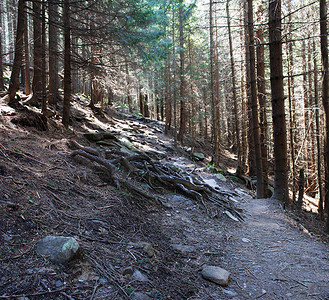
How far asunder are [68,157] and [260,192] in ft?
25.1

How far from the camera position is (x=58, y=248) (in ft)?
8.20

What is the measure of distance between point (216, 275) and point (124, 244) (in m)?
1.32

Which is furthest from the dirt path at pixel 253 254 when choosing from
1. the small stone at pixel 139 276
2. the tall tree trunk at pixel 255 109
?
the tall tree trunk at pixel 255 109

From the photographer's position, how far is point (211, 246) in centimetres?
414

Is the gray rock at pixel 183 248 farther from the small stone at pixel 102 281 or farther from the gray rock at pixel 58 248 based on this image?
the gray rock at pixel 58 248

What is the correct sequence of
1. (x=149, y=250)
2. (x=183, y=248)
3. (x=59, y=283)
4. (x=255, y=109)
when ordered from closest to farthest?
(x=59, y=283), (x=149, y=250), (x=183, y=248), (x=255, y=109)

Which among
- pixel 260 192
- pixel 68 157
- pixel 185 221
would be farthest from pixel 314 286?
pixel 260 192

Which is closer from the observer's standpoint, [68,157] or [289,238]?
[289,238]

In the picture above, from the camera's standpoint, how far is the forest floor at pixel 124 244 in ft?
7.57

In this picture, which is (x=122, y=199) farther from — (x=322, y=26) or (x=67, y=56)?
(x=322, y=26)

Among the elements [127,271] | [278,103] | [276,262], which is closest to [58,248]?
[127,271]

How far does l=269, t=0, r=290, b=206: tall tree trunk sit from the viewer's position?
6.96m

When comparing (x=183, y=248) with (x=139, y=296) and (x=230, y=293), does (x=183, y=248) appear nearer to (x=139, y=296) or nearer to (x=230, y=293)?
(x=230, y=293)

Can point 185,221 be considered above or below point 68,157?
below
